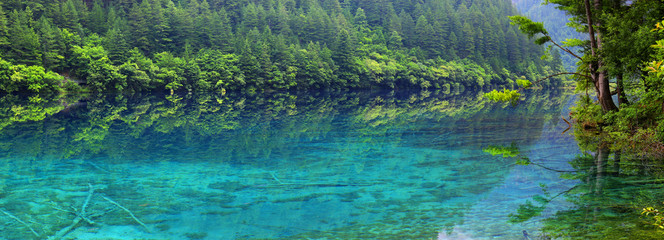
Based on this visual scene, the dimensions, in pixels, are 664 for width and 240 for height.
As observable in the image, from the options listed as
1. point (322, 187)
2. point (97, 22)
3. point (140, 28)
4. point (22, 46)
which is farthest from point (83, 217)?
point (97, 22)

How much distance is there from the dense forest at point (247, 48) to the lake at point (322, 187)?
39473 millimetres

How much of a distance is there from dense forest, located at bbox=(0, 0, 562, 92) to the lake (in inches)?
1554

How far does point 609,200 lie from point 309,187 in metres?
5.48

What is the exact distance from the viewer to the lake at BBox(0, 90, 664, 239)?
23.1ft

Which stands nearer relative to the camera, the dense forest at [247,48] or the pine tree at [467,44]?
the dense forest at [247,48]

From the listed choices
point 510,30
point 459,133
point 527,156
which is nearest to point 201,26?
point 459,133

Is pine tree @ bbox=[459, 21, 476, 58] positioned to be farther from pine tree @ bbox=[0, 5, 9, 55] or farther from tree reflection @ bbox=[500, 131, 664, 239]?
tree reflection @ bbox=[500, 131, 664, 239]

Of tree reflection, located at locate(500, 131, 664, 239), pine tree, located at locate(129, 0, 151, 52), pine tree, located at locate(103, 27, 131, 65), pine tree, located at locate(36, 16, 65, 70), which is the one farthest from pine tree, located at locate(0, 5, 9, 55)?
tree reflection, located at locate(500, 131, 664, 239)

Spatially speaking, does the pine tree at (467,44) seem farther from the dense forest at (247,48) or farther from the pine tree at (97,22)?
the pine tree at (97,22)

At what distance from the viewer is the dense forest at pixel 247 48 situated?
52.5 m

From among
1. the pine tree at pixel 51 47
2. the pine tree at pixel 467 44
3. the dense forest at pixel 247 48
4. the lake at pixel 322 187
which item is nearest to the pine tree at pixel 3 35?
the dense forest at pixel 247 48

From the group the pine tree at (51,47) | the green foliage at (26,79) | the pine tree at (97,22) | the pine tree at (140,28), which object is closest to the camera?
the green foliage at (26,79)

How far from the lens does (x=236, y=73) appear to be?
67375mm

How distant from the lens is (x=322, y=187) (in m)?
9.63
